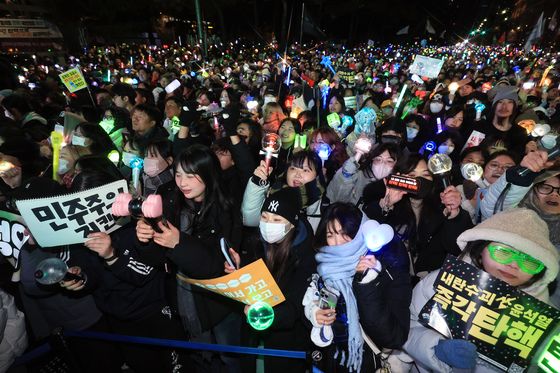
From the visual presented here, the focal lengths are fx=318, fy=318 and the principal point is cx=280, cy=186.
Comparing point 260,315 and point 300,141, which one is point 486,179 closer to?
point 300,141

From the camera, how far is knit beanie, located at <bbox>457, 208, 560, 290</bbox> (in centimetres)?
203

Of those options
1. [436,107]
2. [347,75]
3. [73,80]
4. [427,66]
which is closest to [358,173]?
[436,107]

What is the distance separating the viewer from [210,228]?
10.5 ft

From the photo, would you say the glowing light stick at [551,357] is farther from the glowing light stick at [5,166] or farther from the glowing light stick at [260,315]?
the glowing light stick at [5,166]

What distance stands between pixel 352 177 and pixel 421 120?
12.6 feet

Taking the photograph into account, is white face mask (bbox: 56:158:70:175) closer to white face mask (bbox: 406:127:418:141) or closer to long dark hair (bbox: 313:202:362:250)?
long dark hair (bbox: 313:202:362:250)

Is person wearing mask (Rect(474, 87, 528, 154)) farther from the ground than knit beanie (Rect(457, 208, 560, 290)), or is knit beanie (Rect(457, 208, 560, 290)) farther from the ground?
knit beanie (Rect(457, 208, 560, 290))

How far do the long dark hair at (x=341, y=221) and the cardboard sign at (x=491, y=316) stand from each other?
681 mm

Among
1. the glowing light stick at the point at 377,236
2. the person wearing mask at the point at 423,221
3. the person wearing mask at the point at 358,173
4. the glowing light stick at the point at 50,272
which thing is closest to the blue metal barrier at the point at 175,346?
the glowing light stick at the point at 50,272

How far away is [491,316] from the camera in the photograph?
2016mm

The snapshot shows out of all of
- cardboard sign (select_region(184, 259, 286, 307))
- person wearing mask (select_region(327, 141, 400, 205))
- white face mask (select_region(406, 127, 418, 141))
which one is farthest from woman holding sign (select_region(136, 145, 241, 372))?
white face mask (select_region(406, 127, 418, 141))

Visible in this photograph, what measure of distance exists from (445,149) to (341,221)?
13.9ft

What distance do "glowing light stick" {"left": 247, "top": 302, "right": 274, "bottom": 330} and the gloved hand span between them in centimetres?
114

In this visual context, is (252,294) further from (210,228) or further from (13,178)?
(13,178)
